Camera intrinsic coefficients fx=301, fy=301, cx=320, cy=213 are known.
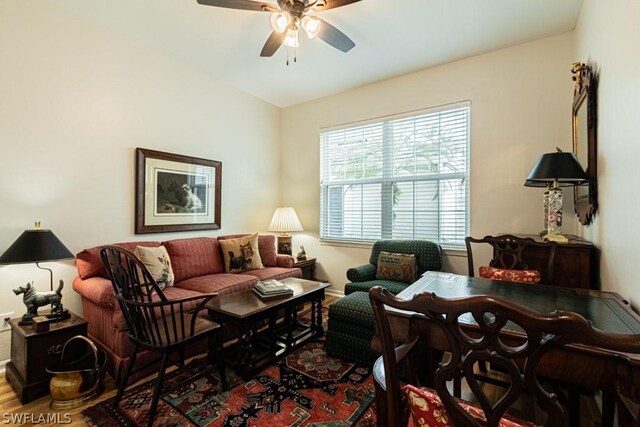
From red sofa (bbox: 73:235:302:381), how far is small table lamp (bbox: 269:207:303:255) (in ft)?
1.06

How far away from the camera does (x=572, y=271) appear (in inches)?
82.4

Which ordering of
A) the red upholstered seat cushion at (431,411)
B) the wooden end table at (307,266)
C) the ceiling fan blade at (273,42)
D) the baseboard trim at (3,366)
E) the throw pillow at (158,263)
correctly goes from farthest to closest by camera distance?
the wooden end table at (307,266) < the throw pillow at (158,263) < the ceiling fan blade at (273,42) < the baseboard trim at (3,366) < the red upholstered seat cushion at (431,411)

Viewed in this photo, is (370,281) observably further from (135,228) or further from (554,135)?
(135,228)

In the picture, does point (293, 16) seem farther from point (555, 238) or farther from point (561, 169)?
point (555, 238)

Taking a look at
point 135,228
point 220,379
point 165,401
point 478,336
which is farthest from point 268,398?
point 135,228

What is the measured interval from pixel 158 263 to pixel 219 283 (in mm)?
569

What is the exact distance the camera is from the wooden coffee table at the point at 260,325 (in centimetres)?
211

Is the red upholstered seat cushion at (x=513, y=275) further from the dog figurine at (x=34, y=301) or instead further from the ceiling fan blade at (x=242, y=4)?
the dog figurine at (x=34, y=301)

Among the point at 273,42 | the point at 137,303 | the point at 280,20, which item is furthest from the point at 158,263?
the point at 280,20

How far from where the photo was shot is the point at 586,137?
2162 millimetres

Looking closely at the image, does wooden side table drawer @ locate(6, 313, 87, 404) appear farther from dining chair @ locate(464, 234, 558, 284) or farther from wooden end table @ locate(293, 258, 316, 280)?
dining chair @ locate(464, 234, 558, 284)

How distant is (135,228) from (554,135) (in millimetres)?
4229

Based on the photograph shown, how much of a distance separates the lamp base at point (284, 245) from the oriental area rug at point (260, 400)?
205cm

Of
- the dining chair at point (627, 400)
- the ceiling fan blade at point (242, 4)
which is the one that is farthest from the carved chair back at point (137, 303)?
the dining chair at point (627, 400)
